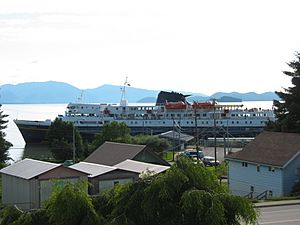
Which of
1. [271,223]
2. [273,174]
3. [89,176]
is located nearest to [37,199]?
[89,176]

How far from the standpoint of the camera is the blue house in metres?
29.1

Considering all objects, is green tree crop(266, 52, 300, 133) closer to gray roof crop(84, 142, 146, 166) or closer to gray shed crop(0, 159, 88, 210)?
gray roof crop(84, 142, 146, 166)

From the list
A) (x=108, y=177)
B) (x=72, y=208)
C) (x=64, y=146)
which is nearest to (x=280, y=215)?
(x=108, y=177)

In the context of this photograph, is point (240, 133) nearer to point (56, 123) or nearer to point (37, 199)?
point (56, 123)

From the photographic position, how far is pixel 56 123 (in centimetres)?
6481

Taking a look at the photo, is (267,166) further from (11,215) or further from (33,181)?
(11,215)

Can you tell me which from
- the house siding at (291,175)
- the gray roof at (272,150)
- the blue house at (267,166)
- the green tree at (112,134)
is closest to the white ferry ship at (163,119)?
the green tree at (112,134)

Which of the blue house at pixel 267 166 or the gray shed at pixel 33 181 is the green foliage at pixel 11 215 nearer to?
the gray shed at pixel 33 181

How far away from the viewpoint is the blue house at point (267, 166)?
95.6 ft

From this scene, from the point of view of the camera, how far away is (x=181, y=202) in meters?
8.12

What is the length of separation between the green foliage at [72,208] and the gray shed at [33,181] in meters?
14.7

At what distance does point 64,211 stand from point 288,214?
14.0 meters

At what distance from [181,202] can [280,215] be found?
13206 millimetres

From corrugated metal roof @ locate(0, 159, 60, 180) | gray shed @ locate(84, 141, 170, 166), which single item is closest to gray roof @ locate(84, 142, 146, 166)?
gray shed @ locate(84, 141, 170, 166)
